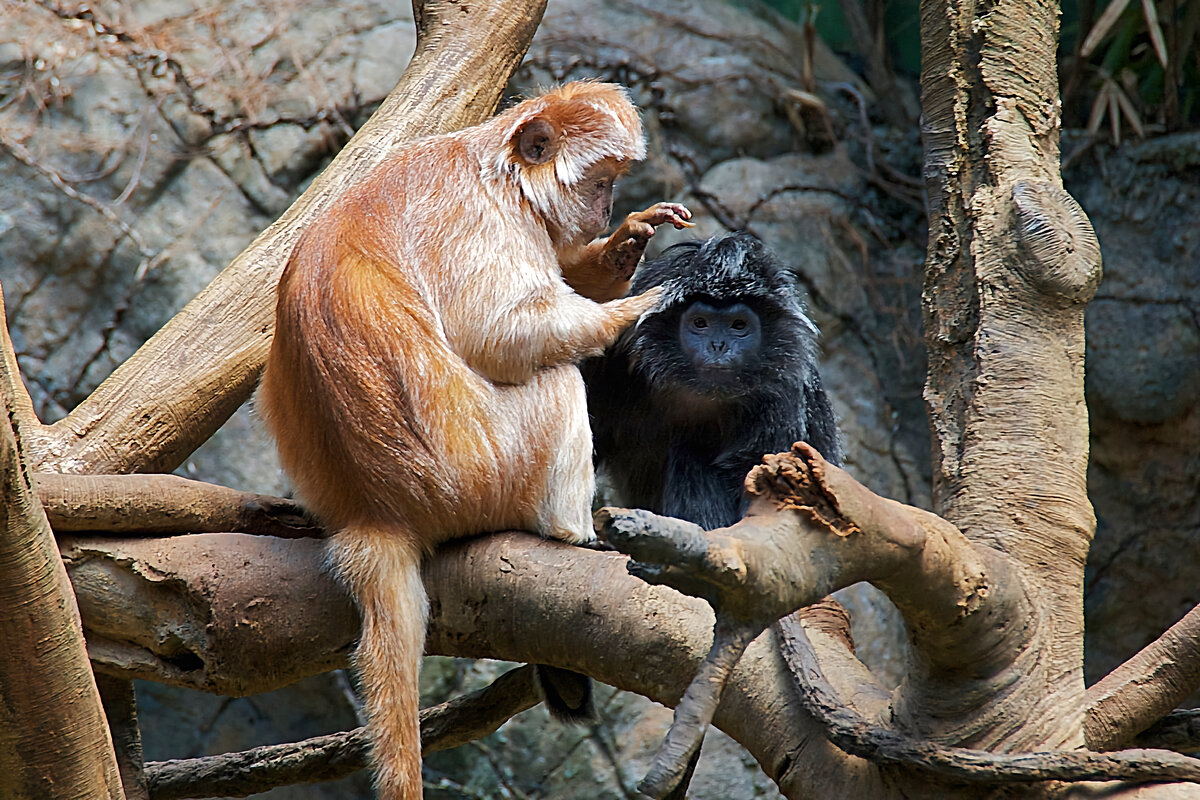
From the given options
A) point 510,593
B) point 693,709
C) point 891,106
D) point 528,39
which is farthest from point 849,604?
point 693,709

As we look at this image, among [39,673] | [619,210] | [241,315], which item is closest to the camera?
[39,673]

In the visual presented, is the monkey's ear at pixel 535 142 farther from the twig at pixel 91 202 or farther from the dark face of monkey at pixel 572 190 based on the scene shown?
the twig at pixel 91 202

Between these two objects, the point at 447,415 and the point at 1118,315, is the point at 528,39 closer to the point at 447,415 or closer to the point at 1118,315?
the point at 447,415

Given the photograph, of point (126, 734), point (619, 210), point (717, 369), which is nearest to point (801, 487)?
point (717, 369)

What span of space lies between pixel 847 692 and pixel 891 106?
13.6ft

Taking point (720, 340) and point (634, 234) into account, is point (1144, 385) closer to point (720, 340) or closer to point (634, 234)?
point (720, 340)

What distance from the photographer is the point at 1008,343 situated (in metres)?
2.08

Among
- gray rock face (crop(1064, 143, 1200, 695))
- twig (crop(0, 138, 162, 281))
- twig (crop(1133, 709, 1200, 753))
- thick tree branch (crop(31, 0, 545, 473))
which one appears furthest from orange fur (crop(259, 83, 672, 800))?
gray rock face (crop(1064, 143, 1200, 695))

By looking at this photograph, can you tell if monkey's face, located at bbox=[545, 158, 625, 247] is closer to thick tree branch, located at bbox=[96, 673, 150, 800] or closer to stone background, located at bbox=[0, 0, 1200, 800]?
thick tree branch, located at bbox=[96, 673, 150, 800]

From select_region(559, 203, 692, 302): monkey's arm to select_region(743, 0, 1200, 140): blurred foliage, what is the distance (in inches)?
135

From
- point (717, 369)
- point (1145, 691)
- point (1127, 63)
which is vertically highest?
point (1127, 63)

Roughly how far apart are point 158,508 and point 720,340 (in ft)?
4.42

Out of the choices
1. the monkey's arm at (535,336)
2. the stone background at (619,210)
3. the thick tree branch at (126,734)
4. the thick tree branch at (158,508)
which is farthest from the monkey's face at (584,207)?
the stone background at (619,210)

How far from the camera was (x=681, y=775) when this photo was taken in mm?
1104
